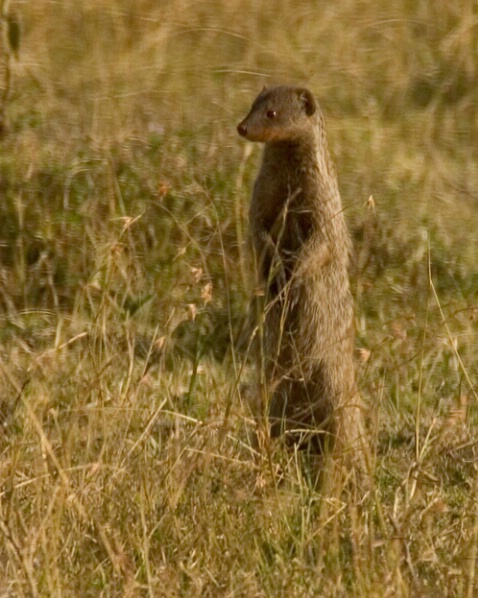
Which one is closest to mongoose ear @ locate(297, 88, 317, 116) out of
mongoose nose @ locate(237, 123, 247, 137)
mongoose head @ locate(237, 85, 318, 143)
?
mongoose head @ locate(237, 85, 318, 143)

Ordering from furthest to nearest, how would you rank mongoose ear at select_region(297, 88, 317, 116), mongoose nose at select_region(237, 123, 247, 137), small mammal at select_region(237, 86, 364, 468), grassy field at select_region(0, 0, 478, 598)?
mongoose ear at select_region(297, 88, 317, 116)
mongoose nose at select_region(237, 123, 247, 137)
small mammal at select_region(237, 86, 364, 468)
grassy field at select_region(0, 0, 478, 598)

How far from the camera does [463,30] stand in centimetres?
655

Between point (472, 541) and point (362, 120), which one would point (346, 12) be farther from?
point (472, 541)

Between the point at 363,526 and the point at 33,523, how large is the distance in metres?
0.63

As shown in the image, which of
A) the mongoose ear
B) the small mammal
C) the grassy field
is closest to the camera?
the grassy field

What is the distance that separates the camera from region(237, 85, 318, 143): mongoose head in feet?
12.8

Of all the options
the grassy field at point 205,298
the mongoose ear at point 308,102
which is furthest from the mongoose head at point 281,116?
the grassy field at point 205,298

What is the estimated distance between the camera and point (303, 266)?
364 centimetres

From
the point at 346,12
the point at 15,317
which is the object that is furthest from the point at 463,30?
the point at 15,317

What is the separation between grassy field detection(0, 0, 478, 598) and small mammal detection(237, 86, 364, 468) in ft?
0.34

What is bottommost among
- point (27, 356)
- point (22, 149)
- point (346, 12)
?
point (27, 356)

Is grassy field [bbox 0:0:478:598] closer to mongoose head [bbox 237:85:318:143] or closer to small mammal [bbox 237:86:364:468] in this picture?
small mammal [bbox 237:86:364:468]

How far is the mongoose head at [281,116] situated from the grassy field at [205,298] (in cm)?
32

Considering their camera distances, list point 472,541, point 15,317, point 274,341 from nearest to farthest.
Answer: point 472,541, point 274,341, point 15,317
